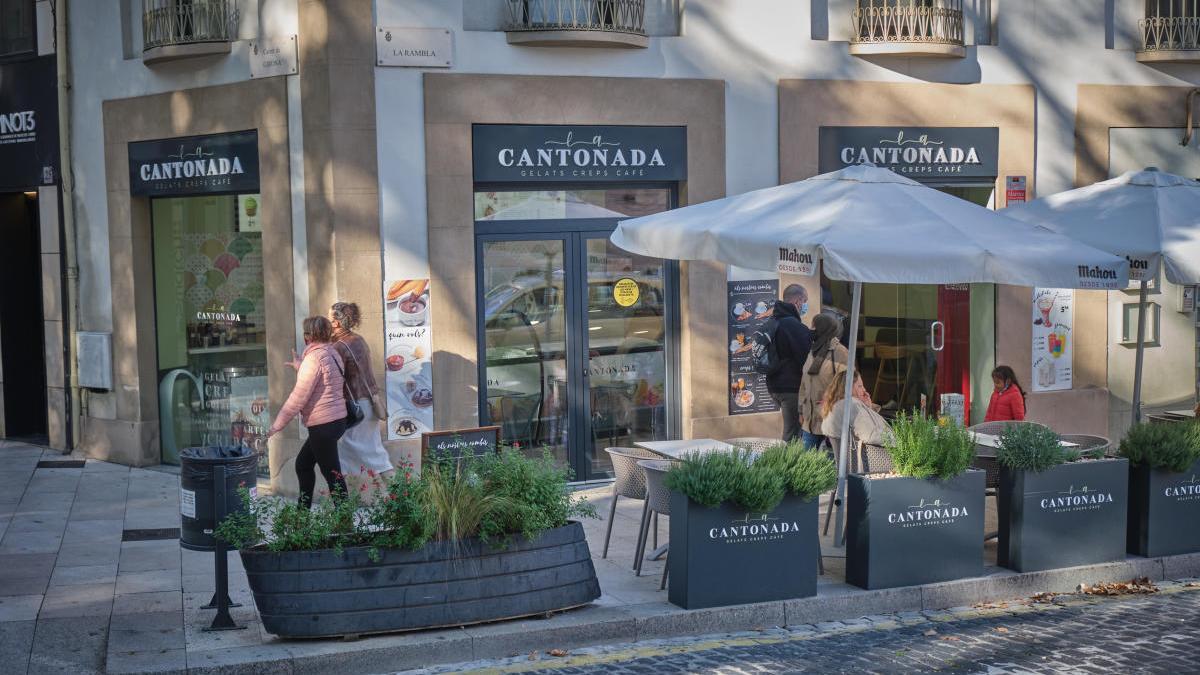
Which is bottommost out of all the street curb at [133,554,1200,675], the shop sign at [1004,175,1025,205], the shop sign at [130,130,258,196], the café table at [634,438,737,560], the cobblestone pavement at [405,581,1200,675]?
the cobblestone pavement at [405,581,1200,675]

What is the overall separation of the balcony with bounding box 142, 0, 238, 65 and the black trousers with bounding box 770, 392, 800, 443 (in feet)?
19.7

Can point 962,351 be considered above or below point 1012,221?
below

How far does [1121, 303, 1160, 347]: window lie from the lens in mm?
14828

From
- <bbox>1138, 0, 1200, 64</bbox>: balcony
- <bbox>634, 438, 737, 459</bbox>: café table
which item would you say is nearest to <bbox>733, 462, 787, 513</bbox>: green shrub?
<bbox>634, 438, 737, 459</bbox>: café table

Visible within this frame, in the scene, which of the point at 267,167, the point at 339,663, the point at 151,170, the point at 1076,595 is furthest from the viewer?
the point at 151,170

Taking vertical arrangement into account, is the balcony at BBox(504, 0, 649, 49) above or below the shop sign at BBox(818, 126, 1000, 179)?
above

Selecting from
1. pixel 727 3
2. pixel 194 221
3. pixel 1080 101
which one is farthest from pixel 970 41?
pixel 194 221

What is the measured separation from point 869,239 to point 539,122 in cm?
460

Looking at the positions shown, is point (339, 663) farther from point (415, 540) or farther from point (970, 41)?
point (970, 41)

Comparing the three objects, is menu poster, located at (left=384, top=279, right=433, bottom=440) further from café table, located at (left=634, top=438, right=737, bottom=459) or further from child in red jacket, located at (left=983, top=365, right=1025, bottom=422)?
child in red jacket, located at (left=983, top=365, right=1025, bottom=422)

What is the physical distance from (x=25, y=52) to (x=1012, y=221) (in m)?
10.8

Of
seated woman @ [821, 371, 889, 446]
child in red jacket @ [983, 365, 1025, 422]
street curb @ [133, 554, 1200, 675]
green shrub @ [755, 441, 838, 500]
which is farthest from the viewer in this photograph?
child in red jacket @ [983, 365, 1025, 422]

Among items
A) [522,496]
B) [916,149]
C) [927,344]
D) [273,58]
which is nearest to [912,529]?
[522,496]

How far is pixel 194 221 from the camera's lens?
43.7ft
